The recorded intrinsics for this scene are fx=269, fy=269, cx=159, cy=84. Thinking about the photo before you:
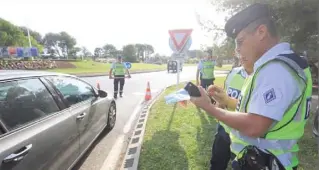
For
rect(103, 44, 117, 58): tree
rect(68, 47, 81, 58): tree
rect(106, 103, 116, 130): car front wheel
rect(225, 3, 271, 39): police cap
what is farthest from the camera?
rect(103, 44, 117, 58): tree

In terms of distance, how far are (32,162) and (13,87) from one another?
84 cm

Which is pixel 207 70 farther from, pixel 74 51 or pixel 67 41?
pixel 67 41

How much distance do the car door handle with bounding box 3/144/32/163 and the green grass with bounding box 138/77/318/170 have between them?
1836 mm

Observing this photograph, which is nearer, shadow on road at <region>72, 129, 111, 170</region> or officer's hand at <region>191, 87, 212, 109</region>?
officer's hand at <region>191, 87, 212, 109</region>

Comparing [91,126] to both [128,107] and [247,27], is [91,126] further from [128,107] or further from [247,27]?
[128,107]

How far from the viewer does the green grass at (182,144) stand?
3884 mm

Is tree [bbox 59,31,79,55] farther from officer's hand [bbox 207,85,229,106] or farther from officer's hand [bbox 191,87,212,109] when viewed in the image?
officer's hand [bbox 191,87,212,109]

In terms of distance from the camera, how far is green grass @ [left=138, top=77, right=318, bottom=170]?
12.7ft

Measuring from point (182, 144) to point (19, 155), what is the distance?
2978mm

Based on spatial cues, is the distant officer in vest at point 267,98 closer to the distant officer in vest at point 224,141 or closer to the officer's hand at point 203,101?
the officer's hand at point 203,101

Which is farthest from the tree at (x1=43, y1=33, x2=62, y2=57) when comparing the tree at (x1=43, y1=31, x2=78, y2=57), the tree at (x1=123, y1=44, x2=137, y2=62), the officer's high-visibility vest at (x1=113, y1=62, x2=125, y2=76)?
the officer's high-visibility vest at (x1=113, y1=62, x2=125, y2=76)

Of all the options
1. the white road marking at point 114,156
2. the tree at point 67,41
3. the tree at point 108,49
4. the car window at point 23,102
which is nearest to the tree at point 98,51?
the tree at point 108,49

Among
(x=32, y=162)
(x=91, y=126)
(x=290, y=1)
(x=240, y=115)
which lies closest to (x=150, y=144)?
(x=91, y=126)

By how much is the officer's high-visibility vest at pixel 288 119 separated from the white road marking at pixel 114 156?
2858 millimetres
